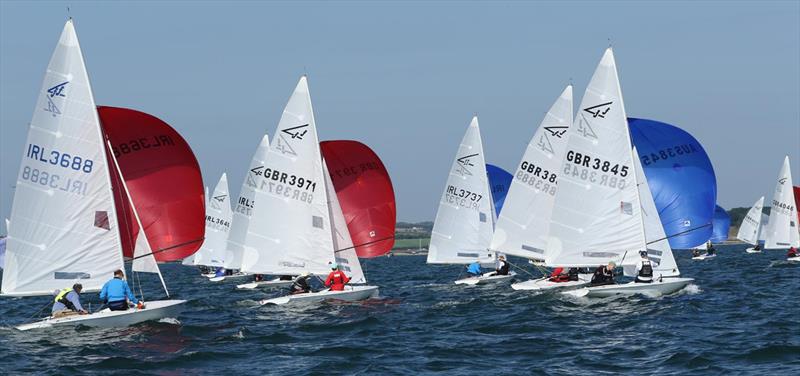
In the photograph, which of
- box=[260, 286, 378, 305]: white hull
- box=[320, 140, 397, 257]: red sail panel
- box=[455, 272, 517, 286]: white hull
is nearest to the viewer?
box=[260, 286, 378, 305]: white hull

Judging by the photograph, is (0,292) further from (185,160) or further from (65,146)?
(185,160)

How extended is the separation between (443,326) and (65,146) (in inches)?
377

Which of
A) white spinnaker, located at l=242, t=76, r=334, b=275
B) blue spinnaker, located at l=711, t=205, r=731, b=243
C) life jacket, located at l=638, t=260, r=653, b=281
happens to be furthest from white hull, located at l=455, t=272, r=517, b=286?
blue spinnaker, located at l=711, t=205, r=731, b=243

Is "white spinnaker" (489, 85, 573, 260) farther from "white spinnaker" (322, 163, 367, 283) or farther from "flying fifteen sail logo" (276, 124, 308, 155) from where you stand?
"flying fifteen sail logo" (276, 124, 308, 155)

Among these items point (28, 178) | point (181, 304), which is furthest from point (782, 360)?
point (28, 178)

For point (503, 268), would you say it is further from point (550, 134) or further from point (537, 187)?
point (550, 134)

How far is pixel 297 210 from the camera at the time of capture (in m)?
32.9

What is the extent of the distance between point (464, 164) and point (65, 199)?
22.8 meters

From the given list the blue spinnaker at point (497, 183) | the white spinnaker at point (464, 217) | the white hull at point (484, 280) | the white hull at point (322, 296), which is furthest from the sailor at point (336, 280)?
the blue spinnaker at point (497, 183)

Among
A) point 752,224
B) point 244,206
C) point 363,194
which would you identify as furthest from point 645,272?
point 752,224

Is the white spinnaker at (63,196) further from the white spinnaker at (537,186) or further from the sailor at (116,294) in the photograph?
the white spinnaker at (537,186)

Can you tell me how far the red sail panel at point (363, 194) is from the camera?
Result: 1505 inches

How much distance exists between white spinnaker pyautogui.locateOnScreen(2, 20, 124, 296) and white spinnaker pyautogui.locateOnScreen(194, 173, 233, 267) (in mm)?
33627

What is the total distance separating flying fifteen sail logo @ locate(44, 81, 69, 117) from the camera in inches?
947
